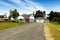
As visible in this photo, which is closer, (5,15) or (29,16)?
(29,16)

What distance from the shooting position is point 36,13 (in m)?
139

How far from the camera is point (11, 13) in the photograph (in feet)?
488

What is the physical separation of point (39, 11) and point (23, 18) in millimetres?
31196

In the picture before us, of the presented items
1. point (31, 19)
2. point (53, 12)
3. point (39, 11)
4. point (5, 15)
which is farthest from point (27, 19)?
point (5, 15)

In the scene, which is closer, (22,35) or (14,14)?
(22,35)

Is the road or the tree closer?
the road

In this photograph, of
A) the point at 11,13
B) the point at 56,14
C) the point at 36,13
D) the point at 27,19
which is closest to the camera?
the point at 56,14

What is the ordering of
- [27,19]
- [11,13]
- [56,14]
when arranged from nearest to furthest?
[56,14]
[27,19]
[11,13]

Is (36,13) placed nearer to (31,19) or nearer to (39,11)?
(39,11)

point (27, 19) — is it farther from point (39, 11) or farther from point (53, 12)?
point (39, 11)

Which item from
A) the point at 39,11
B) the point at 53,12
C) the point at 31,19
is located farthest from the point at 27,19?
the point at 39,11

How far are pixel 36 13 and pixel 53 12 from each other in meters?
33.2

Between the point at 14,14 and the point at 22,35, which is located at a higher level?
the point at 14,14

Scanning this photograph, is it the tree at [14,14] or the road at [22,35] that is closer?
the road at [22,35]
